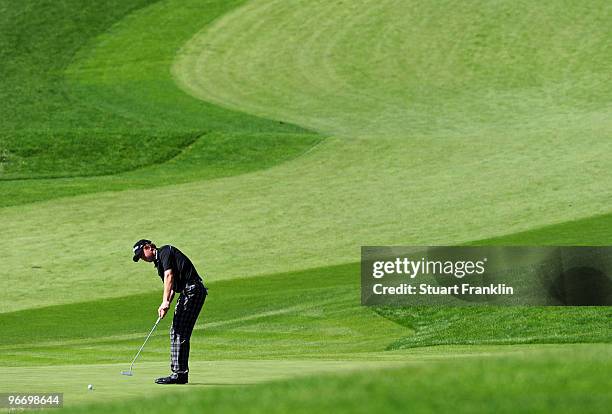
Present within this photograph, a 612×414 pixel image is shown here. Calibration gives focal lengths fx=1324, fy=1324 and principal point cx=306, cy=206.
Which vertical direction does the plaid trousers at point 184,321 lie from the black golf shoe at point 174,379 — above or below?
above

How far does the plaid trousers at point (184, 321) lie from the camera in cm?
1655

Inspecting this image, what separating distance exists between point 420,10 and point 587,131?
1926cm

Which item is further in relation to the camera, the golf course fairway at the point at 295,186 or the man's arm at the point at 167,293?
the golf course fairway at the point at 295,186

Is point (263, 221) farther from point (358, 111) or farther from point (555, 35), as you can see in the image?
point (555, 35)

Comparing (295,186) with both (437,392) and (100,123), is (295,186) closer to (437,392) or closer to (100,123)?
(100,123)

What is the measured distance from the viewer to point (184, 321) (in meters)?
16.7

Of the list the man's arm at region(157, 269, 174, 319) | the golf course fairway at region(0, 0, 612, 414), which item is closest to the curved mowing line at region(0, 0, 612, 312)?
the golf course fairway at region(0, 0, 612, 414)

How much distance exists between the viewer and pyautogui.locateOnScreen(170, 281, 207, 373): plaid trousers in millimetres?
A: 16547

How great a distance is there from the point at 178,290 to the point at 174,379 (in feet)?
3.61

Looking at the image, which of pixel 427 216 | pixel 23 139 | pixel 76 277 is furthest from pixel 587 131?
pixel 76 277

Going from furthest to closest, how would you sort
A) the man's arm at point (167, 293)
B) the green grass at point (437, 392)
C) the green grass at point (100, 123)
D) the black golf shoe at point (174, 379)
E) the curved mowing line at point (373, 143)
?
1. the green grass at point (100, 123)
2. the curved mowing line at point (373, 143)
3. the black golf shoe at point (174, 379)
4. the man's arm at point (167, 293)
5. the green grass at point (437, 392)

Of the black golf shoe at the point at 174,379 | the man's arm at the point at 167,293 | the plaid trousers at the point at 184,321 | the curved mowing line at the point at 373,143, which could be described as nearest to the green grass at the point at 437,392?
the man's arm at the point at 167,293

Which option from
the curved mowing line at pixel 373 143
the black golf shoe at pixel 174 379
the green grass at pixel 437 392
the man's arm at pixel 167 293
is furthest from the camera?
the curved mowing line at pixel 373 143

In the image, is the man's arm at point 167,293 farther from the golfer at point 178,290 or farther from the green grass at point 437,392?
the green grass at point 437,392
